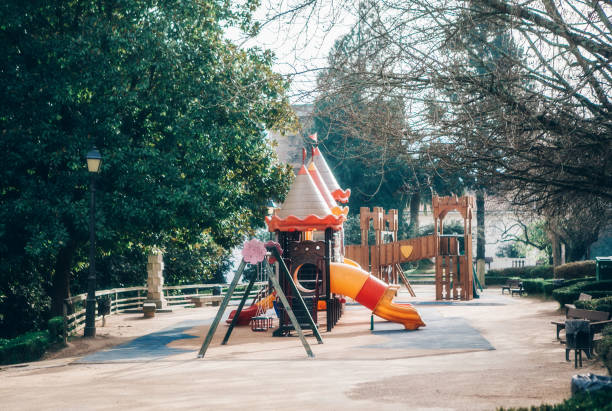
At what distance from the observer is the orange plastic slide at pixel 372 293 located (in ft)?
55.9

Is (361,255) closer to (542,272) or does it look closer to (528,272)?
(542,272)

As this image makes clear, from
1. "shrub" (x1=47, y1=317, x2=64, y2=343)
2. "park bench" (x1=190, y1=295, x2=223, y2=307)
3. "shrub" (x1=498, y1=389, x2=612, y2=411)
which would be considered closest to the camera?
"shrub" (x1=498, y1=389, x2=612, y2=411)

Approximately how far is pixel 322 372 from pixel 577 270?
903 inches

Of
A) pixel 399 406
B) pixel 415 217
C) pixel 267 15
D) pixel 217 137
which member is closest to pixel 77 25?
pixel 217 137

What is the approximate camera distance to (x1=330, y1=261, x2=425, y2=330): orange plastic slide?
1705 cm

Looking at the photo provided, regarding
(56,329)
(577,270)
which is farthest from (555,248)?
(56,329)

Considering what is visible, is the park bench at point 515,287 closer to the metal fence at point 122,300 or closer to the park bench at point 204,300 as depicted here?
the metal fence at point 122,300

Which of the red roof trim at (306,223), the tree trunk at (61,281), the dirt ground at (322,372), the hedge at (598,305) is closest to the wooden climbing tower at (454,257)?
the dirt ground at (322,372)

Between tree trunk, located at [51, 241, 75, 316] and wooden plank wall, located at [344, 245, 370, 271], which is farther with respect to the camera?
wooden plank wall, located at [344, 245, 370, 271]

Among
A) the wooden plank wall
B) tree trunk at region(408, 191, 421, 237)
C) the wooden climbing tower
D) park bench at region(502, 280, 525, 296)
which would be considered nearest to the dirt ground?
the wooden climbing tower

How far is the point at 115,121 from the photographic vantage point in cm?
1666

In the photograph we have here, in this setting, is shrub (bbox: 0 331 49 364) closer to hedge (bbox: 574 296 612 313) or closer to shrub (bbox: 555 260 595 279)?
hedge (bbox: 574 296 612 313)

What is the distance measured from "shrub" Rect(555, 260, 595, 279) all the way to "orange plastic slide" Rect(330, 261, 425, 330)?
1590 cm

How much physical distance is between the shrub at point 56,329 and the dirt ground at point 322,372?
52cm
